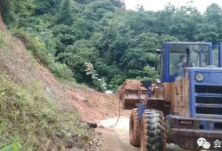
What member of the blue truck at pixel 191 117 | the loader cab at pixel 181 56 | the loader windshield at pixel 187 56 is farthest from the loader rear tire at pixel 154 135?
the loader windshield at pixel 187 56

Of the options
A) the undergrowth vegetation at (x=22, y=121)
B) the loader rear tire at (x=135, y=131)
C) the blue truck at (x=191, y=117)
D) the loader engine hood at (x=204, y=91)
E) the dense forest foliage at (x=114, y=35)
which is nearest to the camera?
the undergrowth vegetation at (x=22, y=121)

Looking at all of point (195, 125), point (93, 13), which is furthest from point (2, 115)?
point (93, 13)

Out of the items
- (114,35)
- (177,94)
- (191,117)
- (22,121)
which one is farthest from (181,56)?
(114,35)

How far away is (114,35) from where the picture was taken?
133ft

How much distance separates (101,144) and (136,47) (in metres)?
29.0

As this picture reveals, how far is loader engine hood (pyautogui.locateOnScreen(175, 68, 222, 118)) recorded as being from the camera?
7.43m

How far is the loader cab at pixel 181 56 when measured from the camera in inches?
367

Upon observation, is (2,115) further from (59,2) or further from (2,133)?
(59,2)

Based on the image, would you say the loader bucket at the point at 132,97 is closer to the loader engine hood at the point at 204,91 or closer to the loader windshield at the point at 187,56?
the loader windshield at the point at 187,56

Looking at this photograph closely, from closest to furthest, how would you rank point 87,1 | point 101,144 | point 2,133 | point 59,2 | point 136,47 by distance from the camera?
point 2,133
point 101,144
point 136,47
point 59,2
point 87,1

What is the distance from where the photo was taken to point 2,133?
6.28 metres

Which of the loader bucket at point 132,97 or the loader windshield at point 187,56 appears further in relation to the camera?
the loader bucket at point 132,97

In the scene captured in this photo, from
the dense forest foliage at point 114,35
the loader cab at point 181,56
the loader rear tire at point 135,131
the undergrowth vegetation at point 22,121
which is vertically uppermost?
the dense forest foliage at point 114,35

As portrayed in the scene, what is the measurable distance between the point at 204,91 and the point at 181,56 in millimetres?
2173
